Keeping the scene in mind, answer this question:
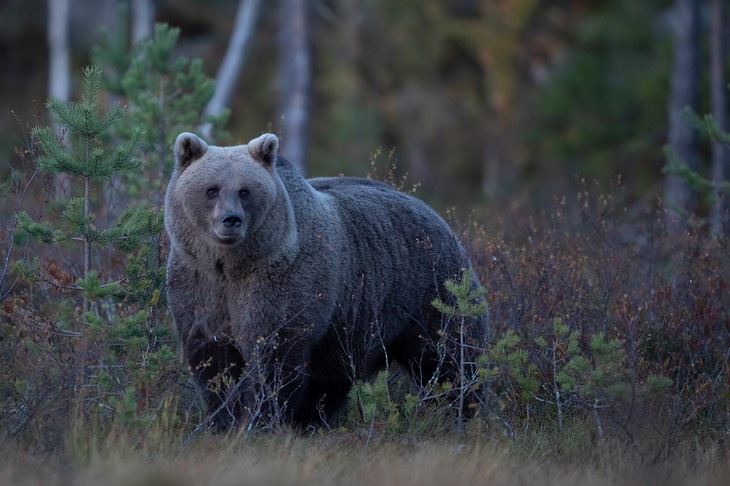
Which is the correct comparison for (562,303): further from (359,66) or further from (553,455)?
(359,66)

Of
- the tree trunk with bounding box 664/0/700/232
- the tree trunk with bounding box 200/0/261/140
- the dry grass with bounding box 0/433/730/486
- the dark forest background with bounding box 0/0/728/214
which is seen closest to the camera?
the dry grass with bounding box 0/433/730/486

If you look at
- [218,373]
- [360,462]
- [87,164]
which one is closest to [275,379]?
[218,373]

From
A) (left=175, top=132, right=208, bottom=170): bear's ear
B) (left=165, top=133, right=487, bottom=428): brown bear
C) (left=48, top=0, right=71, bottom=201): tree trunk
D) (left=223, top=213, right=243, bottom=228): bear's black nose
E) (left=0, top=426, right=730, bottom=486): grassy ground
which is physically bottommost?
(left=0, top=426, right=730, bottom=486): grassy ground

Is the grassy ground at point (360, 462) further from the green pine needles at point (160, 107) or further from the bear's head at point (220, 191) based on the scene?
the green pine needles at point (160, 107)

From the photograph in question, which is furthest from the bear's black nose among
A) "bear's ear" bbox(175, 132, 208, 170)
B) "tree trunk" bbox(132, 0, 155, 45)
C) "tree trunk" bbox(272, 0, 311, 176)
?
"tree trunk" bbox(132, 0, 155, 45)

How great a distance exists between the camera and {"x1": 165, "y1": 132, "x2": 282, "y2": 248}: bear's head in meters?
7.23

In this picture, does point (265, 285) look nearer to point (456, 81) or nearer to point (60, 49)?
point (60, 49)

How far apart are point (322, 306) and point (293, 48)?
1495 cm

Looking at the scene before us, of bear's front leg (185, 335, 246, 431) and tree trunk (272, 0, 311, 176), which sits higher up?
tree trunk (272, 0, 311, 176)

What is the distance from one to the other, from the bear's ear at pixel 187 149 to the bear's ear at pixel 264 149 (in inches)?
13.4

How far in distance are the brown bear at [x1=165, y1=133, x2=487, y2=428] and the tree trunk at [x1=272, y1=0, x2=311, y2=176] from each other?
1335 centimetres

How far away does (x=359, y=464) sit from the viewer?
261 inches

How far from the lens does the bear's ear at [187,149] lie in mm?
7551

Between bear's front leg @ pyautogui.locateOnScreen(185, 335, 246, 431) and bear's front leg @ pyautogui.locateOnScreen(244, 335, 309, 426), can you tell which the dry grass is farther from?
bear's front leg @ pyautogui.locateOnScreen(185, 335, 246, 431)
